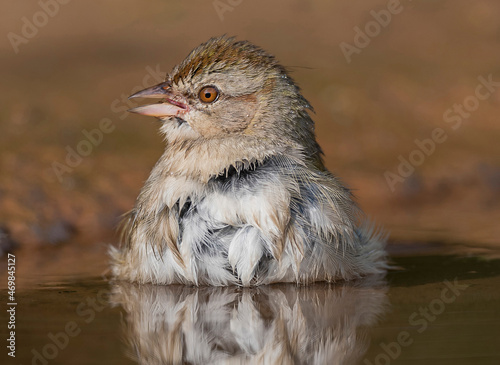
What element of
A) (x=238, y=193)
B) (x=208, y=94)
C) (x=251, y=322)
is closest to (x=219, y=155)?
(x=238, y=193)

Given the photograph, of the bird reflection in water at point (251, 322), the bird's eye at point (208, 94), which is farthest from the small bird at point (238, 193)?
the bird reflection in water at point (251, 322)

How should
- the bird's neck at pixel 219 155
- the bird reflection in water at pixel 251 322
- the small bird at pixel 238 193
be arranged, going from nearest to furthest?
1. the bird reflection in water at pixel 251 322
2. the small bird at pixel 238 193
3. the bird's neck at pixel 219 155

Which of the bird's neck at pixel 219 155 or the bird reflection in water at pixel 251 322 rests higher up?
the bird's neck at pixel 219 155

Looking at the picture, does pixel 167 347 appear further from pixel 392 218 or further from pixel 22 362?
pixel 392 218

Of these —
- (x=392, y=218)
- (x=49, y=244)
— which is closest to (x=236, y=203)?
(x=49, y=244)

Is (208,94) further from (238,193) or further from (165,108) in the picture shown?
(238,193)

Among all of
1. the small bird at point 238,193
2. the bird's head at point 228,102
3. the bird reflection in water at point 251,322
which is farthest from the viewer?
the bird's head at point 228,102

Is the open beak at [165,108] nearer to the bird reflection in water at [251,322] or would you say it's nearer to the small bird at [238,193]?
the small bird at [238,193]
